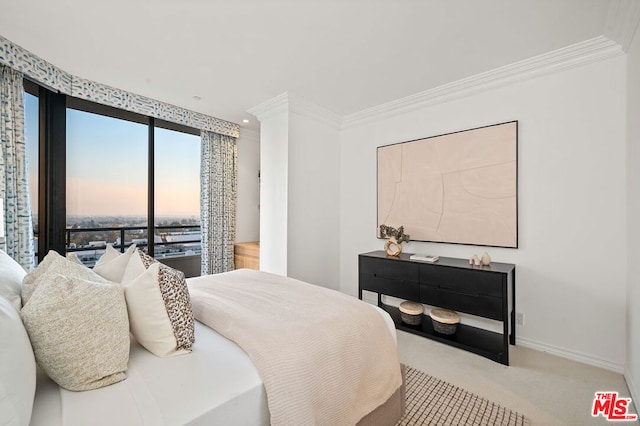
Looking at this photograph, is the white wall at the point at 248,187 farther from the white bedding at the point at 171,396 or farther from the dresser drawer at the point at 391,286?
the white bedding at the point at 171,396

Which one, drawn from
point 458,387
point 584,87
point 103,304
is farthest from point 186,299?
point 584,87

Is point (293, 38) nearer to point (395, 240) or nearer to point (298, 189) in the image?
point (298, 189)

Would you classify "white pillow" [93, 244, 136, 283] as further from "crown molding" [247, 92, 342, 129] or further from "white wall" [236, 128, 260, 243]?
"white wall" [236, 128, 260, 243]

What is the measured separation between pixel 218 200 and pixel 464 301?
3.51m

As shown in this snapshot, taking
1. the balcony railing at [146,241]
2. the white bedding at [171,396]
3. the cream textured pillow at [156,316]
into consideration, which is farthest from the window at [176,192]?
the white bedding at [171,396]

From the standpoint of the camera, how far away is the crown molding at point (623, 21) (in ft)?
5.93

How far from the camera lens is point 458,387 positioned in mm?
2027

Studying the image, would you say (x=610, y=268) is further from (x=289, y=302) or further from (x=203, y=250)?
(x=203, y=250)

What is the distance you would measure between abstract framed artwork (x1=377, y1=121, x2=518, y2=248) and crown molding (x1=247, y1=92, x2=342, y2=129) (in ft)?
2.85

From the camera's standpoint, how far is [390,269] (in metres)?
3.02

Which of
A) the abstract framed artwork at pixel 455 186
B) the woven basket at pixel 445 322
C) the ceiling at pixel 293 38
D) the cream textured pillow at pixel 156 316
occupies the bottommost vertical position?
the woven basket at pixel 445 322

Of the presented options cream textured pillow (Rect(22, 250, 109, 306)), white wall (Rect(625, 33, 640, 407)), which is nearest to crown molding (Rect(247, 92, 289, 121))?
cream textured pillow (Rect(22, 250, 109, 306))

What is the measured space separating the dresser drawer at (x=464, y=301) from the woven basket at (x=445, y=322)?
7.1 inches

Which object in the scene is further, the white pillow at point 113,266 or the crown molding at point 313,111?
the crown molding at point 313,111
